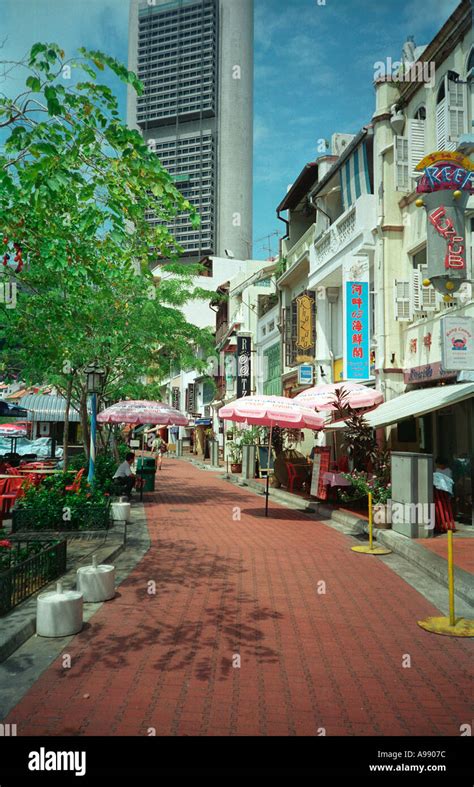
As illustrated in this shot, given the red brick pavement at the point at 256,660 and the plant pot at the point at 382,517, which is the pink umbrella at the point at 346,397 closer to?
the plant pot at the point at 382,517

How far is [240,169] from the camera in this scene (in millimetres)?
136000

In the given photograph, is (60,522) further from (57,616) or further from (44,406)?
(44,406)

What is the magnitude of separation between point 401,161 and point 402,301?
3.61m

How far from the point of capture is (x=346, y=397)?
15719mm

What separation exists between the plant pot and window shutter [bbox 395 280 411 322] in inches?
224

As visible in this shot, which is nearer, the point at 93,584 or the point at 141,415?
the point at 93,584

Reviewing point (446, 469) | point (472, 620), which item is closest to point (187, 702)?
point (472, 620)

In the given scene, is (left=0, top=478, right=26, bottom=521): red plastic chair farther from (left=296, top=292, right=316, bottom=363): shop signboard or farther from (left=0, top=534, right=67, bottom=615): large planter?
(left=296, top=292, right=316, bottom=363): shop signboard

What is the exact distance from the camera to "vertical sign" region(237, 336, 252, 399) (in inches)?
1328

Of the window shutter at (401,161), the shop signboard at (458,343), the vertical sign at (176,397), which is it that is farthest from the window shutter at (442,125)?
the vertical sign at (176,397)

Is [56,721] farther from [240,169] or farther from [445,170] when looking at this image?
[240,169]

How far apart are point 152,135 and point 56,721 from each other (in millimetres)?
155738

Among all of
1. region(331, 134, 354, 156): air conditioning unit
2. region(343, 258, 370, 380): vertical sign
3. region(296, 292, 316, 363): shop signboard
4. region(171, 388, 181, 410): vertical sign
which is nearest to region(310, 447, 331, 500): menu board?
region(343, 258, 370, 380): vertical sign
